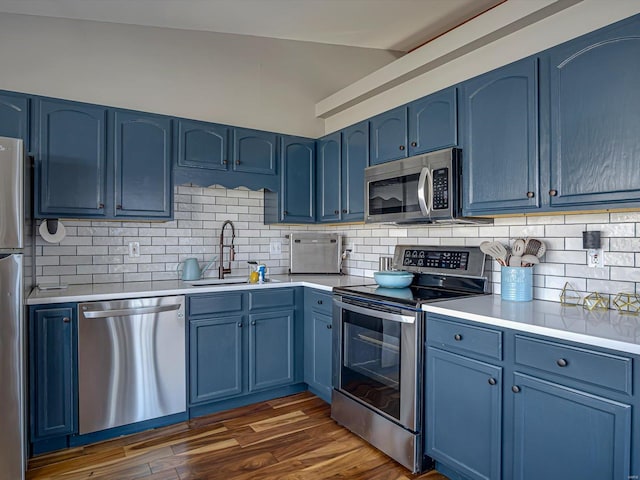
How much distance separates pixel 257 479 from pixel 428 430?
3.02ft

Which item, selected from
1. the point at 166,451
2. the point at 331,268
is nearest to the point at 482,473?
the point at 166,451

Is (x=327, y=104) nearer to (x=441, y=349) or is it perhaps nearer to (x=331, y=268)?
(x=331, y=268)

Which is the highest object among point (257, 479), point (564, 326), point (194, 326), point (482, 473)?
point (564, 326)

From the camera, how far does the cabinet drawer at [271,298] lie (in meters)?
2.93

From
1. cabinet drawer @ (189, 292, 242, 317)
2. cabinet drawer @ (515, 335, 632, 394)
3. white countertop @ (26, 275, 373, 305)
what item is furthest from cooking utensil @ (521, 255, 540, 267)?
cabinet drawer @ (189, 292, 242, 317)

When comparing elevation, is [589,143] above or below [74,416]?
above

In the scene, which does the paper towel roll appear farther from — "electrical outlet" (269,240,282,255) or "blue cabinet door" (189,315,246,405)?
"electrical outlet" (269,240,282,255)

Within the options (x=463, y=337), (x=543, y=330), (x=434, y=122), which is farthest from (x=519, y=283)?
(x=434, y=122)

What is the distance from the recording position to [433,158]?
7.98 feet

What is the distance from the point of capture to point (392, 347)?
224 cm

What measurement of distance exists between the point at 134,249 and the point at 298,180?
1442 millimetres

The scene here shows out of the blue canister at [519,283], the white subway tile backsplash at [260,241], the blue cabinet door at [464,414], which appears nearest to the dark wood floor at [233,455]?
the blue cabinet door at [464,414]

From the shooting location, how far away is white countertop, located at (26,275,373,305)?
2.32 meters

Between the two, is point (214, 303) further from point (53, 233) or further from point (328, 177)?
point (328, 177)
